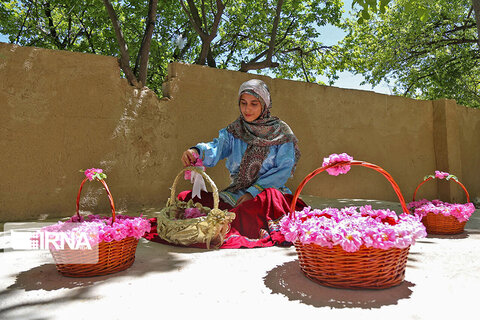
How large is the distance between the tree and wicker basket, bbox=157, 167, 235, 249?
8888mm

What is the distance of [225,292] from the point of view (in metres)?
1.57

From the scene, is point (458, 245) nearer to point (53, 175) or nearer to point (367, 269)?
point (367, 269)

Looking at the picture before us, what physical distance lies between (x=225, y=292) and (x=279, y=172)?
5.19 feet

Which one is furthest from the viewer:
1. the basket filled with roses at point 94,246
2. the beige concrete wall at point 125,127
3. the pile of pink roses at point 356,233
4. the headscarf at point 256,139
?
the beige concrete wall at point 125,127

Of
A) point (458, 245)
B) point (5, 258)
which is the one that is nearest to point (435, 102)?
point (458, 245)

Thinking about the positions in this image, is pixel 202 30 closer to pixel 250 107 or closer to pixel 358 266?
pixel 250 107

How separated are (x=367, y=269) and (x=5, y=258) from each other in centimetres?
211

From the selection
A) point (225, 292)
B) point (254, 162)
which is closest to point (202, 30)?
point (254, 162)

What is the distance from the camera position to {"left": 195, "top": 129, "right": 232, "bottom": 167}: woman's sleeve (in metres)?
2.96

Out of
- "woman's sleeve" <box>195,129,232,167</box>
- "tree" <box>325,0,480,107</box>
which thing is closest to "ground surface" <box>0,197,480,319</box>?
"woman's sleeve" <box>195,129,232,167</box>

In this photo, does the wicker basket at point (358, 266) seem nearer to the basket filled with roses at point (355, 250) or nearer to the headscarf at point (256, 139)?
the basket filled with roses at point (355, 250)

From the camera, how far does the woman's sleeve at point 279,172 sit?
117 inches

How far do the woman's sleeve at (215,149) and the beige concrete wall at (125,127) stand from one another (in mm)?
1243

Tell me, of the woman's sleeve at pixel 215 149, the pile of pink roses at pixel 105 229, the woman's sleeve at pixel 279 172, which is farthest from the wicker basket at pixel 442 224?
the pile of pink roses at pixel 105 229
